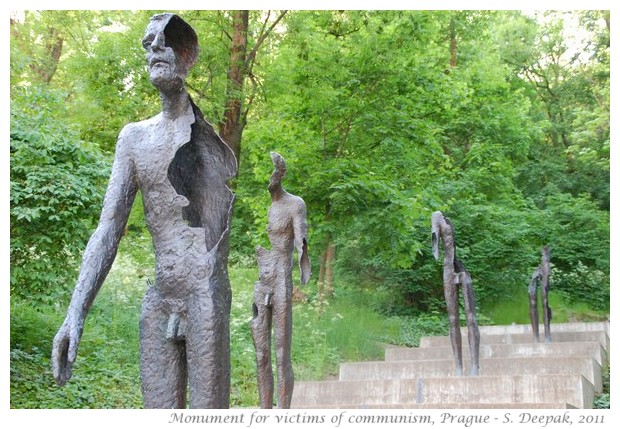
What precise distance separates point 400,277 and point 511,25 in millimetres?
14993

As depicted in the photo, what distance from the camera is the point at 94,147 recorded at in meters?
13.0

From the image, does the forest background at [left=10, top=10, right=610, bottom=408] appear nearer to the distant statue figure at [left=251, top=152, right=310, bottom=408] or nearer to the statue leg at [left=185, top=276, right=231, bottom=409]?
the distant statue figure at [left=251, top=152, right=310, bottom=408]

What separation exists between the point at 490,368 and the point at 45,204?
766cm

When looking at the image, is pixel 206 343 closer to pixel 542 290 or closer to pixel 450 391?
pixel 450 391

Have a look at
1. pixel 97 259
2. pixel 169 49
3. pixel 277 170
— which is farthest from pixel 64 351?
pixel 277 170

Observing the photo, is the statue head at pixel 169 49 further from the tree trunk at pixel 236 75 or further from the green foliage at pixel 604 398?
the tree trunk at pixel 236 75

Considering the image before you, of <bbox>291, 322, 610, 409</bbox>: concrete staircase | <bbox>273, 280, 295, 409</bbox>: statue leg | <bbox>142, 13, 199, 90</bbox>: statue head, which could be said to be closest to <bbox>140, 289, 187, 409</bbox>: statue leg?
<bbox>142, 13, 199, 90</bbox>: statue head

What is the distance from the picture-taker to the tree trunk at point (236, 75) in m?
16.1

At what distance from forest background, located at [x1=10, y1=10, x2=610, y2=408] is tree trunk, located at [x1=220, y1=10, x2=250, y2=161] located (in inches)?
1.8

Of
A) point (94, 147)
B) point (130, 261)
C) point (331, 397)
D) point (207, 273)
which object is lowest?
point (331, 397)

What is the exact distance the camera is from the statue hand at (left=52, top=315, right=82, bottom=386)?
3.43 m

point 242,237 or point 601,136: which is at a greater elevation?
point 601,136

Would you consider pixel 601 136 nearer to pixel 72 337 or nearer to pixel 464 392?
pixel 464 392
